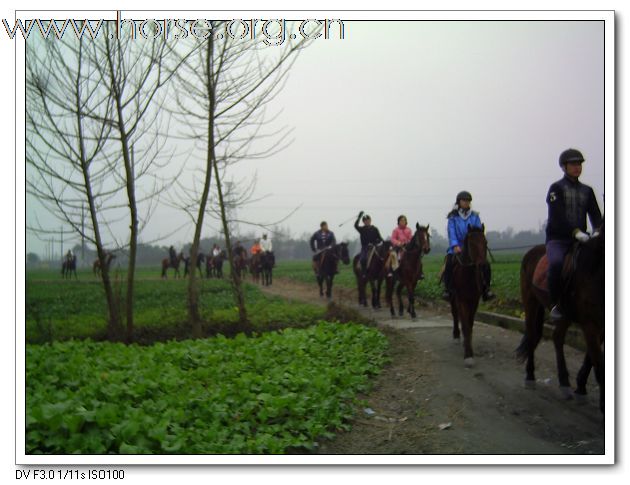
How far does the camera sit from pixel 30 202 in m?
6.06

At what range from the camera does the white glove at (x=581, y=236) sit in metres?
5.83

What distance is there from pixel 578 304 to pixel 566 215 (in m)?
0.80

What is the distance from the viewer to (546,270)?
6.48 meters

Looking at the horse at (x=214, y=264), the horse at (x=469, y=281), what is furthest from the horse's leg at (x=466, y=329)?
the horse at (x=214, y=264)

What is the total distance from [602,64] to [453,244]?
240 cm

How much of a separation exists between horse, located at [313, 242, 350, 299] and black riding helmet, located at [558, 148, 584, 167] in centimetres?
232

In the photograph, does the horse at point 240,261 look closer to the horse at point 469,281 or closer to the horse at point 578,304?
the horse at point 469,281

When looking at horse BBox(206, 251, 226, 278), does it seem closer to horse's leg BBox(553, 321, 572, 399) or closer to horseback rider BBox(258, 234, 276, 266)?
horseback rider BBox(258, 234, 276, 266)

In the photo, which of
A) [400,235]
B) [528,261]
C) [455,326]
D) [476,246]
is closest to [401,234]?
[400,235]

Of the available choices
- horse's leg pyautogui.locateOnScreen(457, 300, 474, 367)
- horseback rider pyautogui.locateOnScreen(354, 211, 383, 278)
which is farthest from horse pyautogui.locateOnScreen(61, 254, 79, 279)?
horse's leg pyautogui.locateOnScreen(457, 300, 474, 367)

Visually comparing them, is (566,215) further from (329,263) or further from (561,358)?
(329,263)

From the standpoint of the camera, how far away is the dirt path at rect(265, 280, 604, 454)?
17.2ft

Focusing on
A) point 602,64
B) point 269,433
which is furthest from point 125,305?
point 602,64
